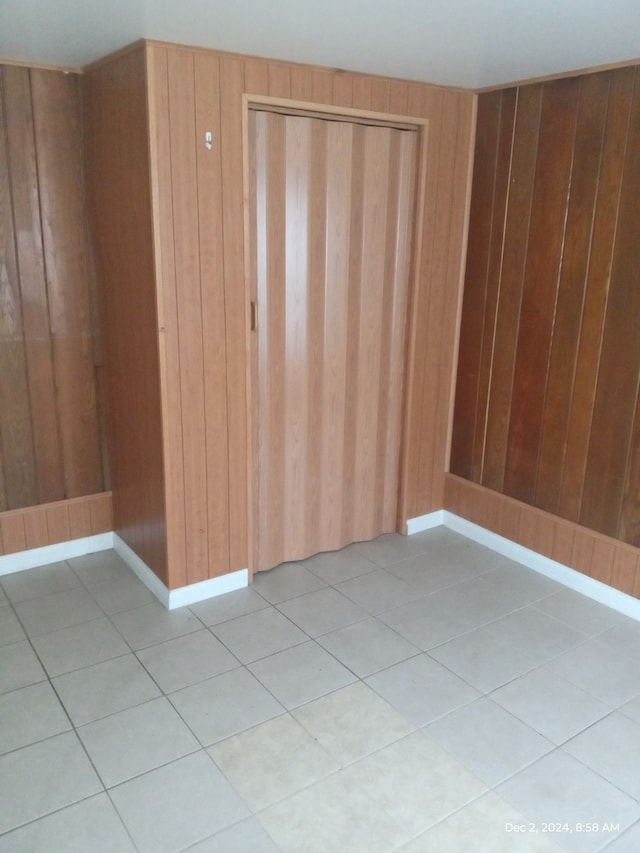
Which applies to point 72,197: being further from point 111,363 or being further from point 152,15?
point 152,15

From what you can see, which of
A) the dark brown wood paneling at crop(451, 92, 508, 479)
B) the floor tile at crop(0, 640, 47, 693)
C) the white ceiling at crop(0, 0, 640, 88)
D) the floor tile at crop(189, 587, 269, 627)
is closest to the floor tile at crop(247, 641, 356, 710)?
the floor tile at crop(189, 587, 269, 627)

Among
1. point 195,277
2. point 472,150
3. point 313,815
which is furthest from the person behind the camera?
point 472,150

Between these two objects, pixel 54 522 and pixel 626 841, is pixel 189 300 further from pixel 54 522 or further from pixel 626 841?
pixel 626 841

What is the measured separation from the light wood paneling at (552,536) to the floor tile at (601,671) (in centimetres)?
37

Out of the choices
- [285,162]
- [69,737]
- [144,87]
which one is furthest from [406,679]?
[144,87]

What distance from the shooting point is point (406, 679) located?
2.47 m

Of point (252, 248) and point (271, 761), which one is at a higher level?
point (252, 248)

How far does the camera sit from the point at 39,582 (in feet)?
10.1

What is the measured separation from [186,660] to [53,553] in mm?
1083

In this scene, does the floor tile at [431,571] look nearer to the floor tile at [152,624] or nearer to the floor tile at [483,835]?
the floor tile at [152,624]

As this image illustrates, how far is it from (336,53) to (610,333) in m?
1.53

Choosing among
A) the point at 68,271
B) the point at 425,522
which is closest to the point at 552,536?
the point at 425,522

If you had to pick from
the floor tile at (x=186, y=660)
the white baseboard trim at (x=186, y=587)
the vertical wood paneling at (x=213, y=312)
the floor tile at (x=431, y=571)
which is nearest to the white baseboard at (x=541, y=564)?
the floor tile at (x=431, y=571)

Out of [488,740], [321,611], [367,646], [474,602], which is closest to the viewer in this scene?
[488,740]
